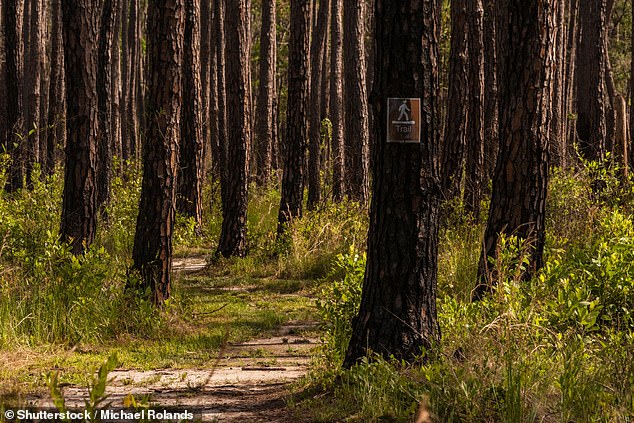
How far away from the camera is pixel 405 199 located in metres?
5.36

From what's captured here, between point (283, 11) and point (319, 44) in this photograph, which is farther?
point (283, 11)

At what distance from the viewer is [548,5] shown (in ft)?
24.6

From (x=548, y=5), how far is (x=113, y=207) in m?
8.16

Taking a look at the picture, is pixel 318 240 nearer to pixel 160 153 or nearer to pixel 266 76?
pixel 160 153

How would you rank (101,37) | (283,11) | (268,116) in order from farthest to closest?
(283,11) < (268,116) < (101,37)

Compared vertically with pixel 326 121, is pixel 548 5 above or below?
above

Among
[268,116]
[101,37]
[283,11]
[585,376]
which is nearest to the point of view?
[585,376]

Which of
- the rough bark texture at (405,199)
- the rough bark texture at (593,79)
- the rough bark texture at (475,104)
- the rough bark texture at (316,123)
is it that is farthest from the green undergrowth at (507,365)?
the rough bark texture at (316,123)

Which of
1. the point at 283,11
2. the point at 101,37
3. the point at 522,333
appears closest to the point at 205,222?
the point at 101,37

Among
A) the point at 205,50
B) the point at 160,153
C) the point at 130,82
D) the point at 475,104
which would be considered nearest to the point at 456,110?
the point at 475,104

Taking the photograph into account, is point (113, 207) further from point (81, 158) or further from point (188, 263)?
point (81, 158)

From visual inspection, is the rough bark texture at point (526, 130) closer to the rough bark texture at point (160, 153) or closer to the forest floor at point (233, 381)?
the forest floor at point (233, 381)

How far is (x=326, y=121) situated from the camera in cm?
1530

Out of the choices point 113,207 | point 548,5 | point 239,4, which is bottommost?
point 113,207
